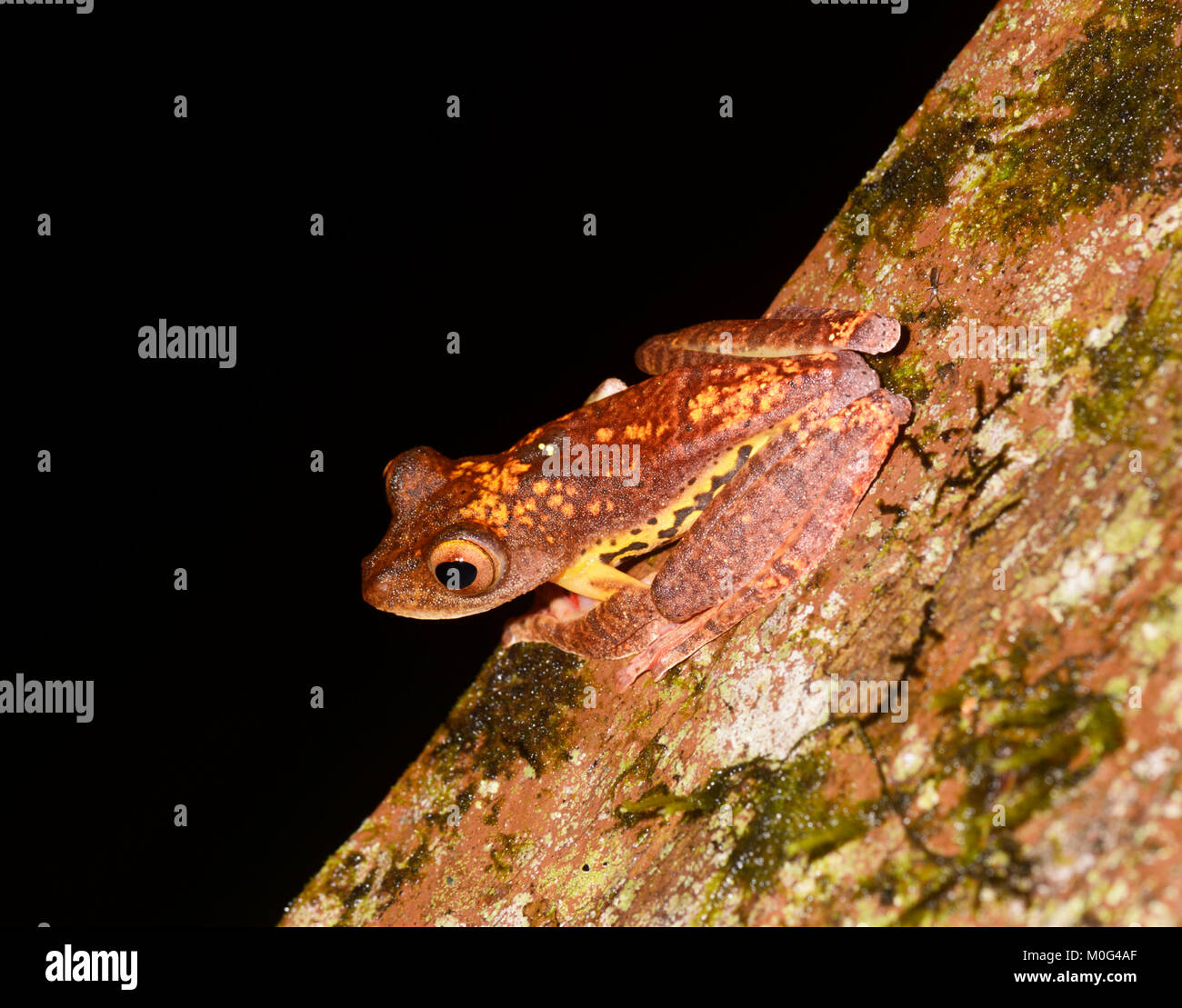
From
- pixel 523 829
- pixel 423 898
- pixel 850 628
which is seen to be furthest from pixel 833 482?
pixel 423 898

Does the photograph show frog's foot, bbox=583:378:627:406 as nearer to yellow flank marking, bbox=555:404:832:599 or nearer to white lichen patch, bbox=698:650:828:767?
yellow flank marking, bbox=555:404:832:599

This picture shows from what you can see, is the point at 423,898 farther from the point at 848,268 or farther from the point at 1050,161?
the point at 1050,161

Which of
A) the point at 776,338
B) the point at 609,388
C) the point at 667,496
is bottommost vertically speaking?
the point at 667,496

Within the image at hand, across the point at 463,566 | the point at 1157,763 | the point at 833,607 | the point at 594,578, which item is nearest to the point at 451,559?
the point at 463,566

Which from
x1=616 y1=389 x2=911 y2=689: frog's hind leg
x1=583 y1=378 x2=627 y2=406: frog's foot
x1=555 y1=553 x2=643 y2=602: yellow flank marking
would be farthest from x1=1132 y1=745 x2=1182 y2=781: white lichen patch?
x1=583 y1=378 x2=627 y2=406: frog's foot

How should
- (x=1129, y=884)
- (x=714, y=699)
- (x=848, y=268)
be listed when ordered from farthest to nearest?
1. (x=848, y=268)
2. (x=714, y=699)
3. (x=1129, y=884)

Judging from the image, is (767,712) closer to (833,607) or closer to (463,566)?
(833,607)

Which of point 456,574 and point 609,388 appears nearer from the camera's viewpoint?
point 456,574
